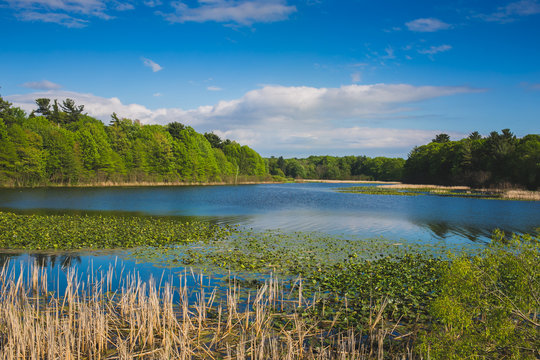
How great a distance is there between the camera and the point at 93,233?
19.7 meters

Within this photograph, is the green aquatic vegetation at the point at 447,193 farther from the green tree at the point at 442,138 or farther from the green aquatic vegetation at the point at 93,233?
the green tree at the point at 442,138

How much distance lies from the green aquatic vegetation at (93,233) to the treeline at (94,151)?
2200 inches

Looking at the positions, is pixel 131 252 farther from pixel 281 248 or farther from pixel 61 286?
pixel 281 248

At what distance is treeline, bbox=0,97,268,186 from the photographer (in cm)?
6906

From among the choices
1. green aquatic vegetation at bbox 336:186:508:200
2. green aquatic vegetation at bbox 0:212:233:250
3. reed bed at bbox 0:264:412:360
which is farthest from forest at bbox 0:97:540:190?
reed bed at bbox 0:264:412:360

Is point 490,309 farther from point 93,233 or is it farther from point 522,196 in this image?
point 522,196

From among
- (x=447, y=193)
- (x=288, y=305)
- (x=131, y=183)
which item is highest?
(x=131, y=183)

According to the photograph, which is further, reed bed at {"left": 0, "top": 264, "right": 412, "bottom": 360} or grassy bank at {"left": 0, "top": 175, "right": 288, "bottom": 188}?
grassy bank at {"left": 0, "top": 175, "right": 288, "bottom": 188}

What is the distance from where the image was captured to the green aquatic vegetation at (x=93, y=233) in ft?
56.1

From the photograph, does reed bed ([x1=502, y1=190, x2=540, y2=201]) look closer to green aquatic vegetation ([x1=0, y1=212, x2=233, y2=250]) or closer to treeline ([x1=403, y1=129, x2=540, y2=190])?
treeline ([x1=403, y1=129, x2=540, y2=190])

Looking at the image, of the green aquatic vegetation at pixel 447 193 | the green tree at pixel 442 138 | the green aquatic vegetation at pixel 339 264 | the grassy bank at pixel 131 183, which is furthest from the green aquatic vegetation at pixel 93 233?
the green tree at pixel 442 138

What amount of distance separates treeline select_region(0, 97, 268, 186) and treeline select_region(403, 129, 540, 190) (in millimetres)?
72707

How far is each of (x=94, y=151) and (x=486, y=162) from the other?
101144 mm

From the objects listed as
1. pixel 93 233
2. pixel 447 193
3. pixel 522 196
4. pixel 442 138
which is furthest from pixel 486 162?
pixel 93 233
